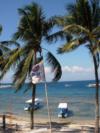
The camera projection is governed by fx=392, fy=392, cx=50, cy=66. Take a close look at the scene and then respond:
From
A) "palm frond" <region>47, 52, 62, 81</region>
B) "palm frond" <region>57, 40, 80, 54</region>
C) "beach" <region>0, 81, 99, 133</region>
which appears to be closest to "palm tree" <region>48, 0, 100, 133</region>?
"palm frond" <region>57, 40, 80, 54</region>

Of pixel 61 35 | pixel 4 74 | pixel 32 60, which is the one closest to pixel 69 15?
pixel 61 35

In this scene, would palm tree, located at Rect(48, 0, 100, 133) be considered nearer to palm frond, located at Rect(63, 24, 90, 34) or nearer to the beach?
palm frond, located at Rect(63, 24, 90, 34)

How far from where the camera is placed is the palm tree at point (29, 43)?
2550cm

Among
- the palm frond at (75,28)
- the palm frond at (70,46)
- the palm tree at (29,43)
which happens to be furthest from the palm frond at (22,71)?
the palm frond at (75,28)

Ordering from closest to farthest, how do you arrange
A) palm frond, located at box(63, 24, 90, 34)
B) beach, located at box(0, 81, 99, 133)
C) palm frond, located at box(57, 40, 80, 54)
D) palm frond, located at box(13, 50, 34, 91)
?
palm frond, located at box(63, 24, 90, 34) < palm frond, located at box(57, 40, 80, 54) < palm frond, located at box(13, 50, 34, 91) < beach, located at box(0, 81, 99, 133)

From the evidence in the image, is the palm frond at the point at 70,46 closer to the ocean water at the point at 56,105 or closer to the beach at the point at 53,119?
the beach at the point at 53,119

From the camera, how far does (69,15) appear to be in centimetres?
2308

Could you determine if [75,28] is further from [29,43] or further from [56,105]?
[56,105]

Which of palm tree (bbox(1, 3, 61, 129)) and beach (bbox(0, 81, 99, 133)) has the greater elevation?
palm tree (bbox(1, 3, 61, 129))

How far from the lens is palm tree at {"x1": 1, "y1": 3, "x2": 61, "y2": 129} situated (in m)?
25.5

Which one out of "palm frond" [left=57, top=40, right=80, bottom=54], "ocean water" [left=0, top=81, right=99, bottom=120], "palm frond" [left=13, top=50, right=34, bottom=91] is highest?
"palm frond" [left=57, top=40, right=80, bottom=54]

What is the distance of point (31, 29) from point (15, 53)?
1897 mm

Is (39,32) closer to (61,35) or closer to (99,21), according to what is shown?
(61,35)

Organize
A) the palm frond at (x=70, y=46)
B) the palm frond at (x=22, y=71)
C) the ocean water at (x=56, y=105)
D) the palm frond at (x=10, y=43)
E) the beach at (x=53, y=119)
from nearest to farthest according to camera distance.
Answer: the palm frond at (x=70, y=46) < the palm frond at (x=22, y=71) < the palm frond at (x=10, y=43) < the beach at (x=53, y=119) < the ocean water at (x=56, y=105)
